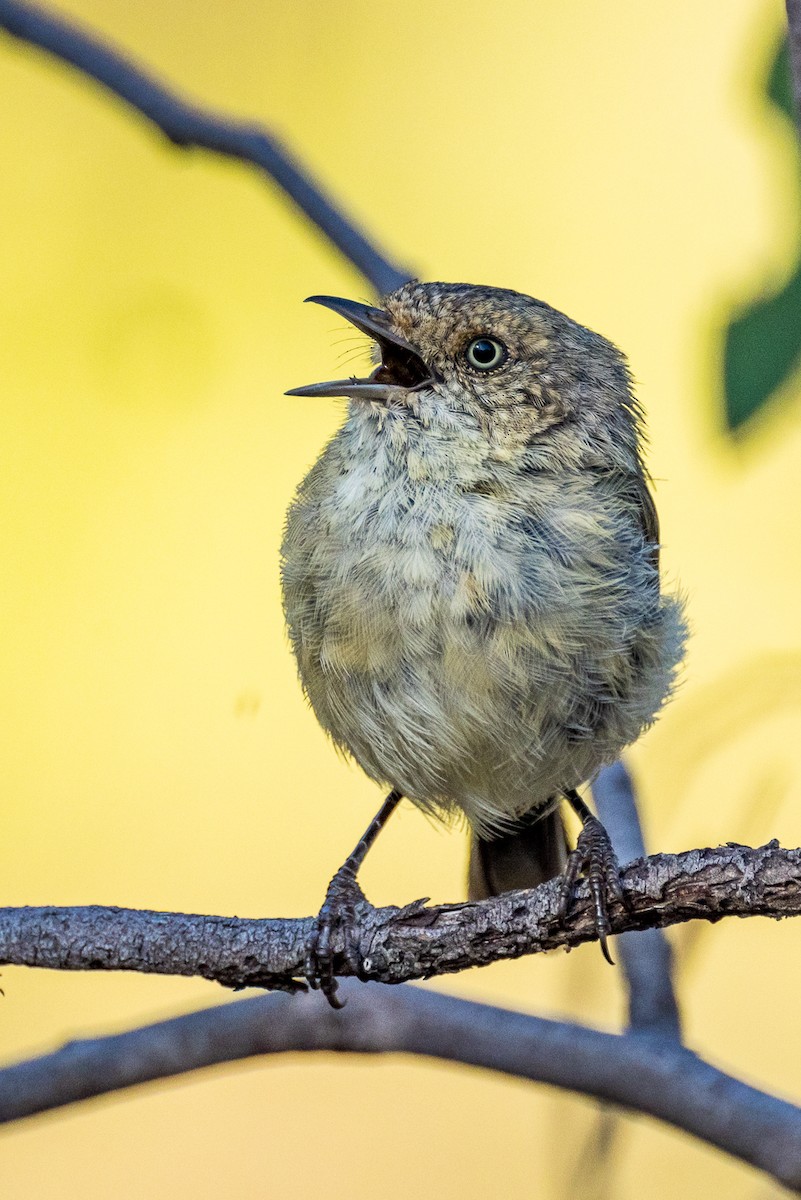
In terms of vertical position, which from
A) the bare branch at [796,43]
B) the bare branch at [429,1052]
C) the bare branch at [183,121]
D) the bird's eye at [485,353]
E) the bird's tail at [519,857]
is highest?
the bare branch at [183,121]

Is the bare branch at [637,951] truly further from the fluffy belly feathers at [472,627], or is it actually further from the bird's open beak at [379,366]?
the bird's open beak at [379,366]

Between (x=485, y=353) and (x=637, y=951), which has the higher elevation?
(x=485, y=353)

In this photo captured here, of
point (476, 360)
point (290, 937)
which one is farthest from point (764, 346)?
point (290, 937)

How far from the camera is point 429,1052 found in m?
2.38

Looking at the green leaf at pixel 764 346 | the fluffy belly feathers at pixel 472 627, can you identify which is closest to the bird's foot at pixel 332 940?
the fluffy belly feathers at pixel 472 627

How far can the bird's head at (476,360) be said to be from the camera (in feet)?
8.64

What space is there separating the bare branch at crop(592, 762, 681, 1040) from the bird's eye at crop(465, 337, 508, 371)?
1034 mm

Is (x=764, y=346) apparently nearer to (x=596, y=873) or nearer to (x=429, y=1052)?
(x=596, y=873)

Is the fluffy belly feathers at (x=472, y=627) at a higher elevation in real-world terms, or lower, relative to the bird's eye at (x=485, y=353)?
lower

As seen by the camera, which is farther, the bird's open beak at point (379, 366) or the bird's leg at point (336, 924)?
the bird's open beak at point (379, 366)

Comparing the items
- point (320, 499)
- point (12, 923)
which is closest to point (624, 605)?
point (320, 499)

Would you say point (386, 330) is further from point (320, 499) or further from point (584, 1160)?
point (584, 1160)

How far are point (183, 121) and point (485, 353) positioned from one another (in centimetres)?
95

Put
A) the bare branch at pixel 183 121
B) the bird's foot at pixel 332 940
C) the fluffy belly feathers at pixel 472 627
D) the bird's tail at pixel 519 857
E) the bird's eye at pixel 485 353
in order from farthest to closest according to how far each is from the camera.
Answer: the bird's tail at pixel 519 857, the bare branch at pixel 183 121, the bird's eye at pixel 485 353, the fluffy belly feathers at pixel 472 627, the bird's foot at pixel 332 940
